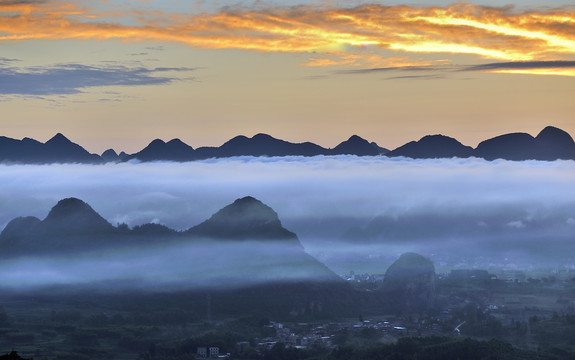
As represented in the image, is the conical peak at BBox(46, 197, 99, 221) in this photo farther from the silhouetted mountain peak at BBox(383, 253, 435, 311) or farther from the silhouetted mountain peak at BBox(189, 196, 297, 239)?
the silhouetted mountain peak at BBox(383, 253, 435, 311)

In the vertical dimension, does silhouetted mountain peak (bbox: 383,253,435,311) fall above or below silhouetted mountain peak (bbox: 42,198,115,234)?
below

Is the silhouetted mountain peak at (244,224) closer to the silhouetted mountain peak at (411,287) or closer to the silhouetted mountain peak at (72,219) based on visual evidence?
the silhouetted mountain peak at (72,219)

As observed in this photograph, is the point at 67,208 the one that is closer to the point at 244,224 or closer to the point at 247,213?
the point at 244,224

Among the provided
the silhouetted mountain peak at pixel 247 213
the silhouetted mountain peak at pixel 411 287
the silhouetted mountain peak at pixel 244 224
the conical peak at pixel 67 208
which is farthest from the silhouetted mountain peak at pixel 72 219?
the silhouetted mountain peak at pixel 411 287

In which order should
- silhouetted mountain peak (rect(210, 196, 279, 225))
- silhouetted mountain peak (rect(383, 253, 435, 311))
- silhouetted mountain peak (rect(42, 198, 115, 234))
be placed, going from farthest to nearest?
silhouetted mountain peak (rect(210, 196, 279, 225))
silhouetted mountain peak (rect(42, 198, 115, 234))
silhouetted mountain peak (rect(383, 253, 435, 311))

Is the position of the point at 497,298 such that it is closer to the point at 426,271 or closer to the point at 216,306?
the point at 426,271

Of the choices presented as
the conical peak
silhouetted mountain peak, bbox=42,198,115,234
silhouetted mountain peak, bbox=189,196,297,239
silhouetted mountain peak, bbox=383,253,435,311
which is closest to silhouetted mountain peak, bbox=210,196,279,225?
silhouetted mountain peak, bbox=189,196,297,239

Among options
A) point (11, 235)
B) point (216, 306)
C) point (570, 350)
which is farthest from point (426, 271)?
point (11, 235)

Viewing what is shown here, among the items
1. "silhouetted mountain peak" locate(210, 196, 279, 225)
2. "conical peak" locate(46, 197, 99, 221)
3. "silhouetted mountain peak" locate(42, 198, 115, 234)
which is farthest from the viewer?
"silhouetted mountain peak" locate(210, 196, 279, 225)
